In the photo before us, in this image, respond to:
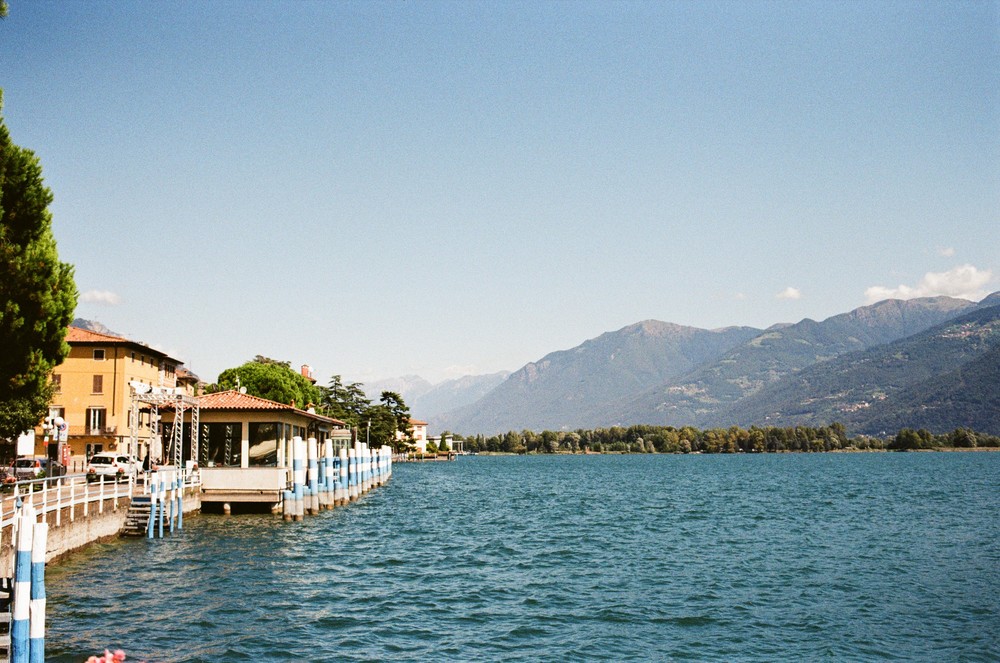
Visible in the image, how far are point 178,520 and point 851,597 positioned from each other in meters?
25.1

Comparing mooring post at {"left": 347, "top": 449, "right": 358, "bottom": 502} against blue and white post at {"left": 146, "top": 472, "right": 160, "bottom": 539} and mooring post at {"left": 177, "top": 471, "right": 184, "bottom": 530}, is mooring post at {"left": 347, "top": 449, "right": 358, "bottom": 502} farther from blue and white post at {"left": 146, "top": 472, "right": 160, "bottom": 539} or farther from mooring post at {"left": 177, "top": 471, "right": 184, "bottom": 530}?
blue and white post at {"left": 146, "top": 472, "right": 160, "bottom": 539}

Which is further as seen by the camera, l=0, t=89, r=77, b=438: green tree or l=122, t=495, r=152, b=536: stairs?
l=122, t=495, r=152, b=536: stairs

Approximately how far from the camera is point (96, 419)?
7125 cm

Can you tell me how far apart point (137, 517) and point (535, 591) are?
55.8ft

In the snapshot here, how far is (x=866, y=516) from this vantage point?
157ft

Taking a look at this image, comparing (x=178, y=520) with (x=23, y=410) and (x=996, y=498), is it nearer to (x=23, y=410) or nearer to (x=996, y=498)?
(x=23, y=410)

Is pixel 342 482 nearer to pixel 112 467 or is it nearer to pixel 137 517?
pixel 112 467

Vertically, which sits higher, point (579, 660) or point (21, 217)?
point (21, 217)

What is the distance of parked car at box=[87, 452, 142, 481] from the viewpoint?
118 feet

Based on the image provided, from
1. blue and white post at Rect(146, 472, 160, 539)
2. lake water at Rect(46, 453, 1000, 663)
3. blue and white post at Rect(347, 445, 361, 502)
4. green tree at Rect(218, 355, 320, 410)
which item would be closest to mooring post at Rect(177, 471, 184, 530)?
lake water at Rect(46, 453, 1000, 663)

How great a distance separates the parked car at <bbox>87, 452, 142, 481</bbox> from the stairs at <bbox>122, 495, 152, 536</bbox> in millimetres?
1281

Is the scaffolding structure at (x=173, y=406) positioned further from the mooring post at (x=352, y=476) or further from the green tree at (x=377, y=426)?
the green tree at (x=377, y=426)

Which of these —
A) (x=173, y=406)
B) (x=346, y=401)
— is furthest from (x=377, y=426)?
(x=173, y=406)

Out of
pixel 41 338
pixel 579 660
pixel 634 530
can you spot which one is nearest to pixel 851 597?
pixel 579 660
